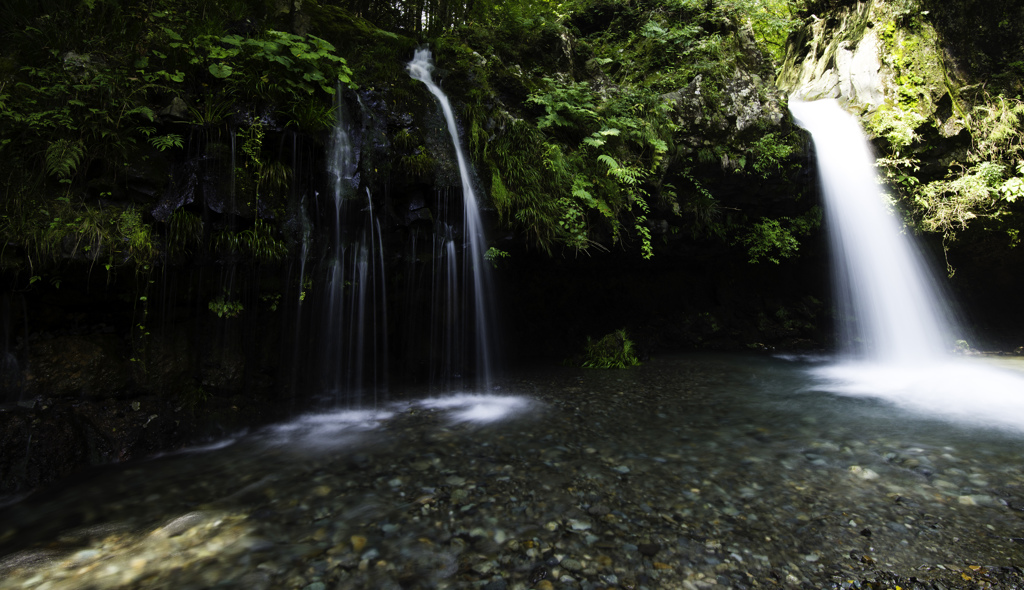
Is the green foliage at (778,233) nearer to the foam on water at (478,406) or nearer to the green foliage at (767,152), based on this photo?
the green foliage at (767,152)

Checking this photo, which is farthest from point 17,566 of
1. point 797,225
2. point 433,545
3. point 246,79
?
point 797,225

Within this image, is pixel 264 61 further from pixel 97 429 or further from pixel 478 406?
pixel 478 406

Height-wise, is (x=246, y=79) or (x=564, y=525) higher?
(x=246, y=79)

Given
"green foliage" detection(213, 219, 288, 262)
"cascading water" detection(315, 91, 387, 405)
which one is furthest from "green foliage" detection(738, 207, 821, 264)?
"green foliage" detection(213, 219, 288, 262)

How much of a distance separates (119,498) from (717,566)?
4.22 m

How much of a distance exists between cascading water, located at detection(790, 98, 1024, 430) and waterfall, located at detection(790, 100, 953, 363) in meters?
0.02

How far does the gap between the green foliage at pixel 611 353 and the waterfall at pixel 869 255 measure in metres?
5.14

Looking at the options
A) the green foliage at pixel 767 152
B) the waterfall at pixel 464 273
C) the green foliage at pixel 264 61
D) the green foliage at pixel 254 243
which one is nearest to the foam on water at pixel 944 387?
the green foliage at pixel 767 152

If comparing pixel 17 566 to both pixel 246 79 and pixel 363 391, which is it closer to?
pixel 363 391

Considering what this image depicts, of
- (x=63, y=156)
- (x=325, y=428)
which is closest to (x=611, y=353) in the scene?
(x=325, y=428)

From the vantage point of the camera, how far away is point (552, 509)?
2953 millimetres

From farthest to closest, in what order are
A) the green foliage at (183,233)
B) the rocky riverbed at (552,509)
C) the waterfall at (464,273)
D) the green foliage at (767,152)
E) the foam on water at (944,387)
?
1. the green foliage at (767,152)
2. the waterfall at (464,273)
3. the foam on water at (944,387)
4. the green foliage at (183,233)
5. the rocky riverbed at (552,509)

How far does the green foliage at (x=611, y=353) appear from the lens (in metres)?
8.30

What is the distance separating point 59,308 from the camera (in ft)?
14.7
